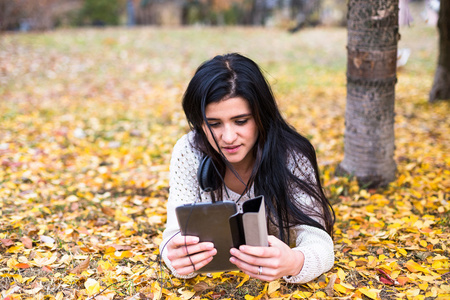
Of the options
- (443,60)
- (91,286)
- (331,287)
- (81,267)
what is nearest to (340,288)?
(331,287)

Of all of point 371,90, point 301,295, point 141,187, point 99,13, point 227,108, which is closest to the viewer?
point 227,108

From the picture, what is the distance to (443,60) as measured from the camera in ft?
18.8

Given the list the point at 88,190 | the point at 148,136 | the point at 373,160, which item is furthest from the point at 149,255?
the point at 148,136

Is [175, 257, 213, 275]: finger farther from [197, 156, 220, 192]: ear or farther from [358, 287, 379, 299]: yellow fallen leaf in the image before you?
[358, 287, 379, 299]: yellow fallen leaf

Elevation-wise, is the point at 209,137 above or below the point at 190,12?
below

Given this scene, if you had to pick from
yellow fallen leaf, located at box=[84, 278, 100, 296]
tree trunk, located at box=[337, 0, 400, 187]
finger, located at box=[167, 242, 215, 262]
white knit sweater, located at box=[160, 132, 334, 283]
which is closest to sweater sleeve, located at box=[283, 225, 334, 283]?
white knit sweater, located at box=[160, 132, 334, 283]

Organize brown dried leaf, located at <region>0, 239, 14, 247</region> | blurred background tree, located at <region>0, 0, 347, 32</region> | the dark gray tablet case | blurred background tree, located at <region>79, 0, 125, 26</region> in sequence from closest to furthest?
1. the dark gray tablet case
2. brown dried leaf, located at <region>0, 239, 14, 247</region>
3. blurred background tree, located at <region>0, 0, 347, 32</region>
4. blurred background tree, located at <region>79, 0, 125, 26</region>

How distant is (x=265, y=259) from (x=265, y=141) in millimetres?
619

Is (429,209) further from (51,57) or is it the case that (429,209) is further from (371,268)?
(51,57)

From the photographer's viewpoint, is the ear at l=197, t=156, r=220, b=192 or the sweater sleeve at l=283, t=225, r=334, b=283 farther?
the ear at l=197, t=156, r=220, b=192

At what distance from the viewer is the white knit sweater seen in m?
2.01

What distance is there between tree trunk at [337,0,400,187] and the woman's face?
155cm

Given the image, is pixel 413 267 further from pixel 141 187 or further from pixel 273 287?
pixel 141 187

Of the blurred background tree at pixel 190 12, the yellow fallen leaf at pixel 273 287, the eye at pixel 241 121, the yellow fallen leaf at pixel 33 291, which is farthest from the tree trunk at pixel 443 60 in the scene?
the blurred background tree at pixel 190 12
